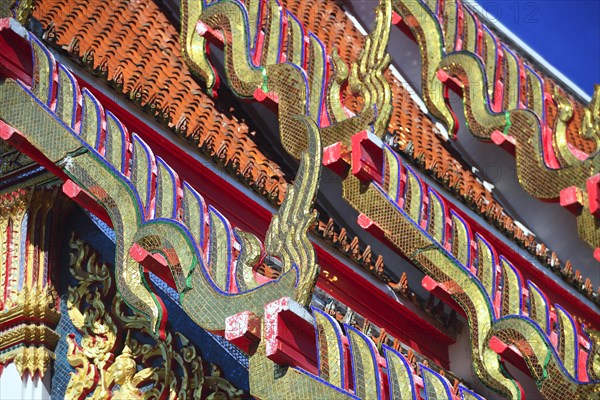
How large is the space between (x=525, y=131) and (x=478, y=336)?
183 cm

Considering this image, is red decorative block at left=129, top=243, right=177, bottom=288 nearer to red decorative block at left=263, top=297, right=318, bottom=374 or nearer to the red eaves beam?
the red eaves beam

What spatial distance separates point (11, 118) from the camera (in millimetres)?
7133

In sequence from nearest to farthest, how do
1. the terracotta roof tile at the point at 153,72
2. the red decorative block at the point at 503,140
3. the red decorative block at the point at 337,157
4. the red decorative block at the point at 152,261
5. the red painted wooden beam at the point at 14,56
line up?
the red decorative block at the point at 152,261, the red painted wooden beam at the point at 14,56, the terracotta roof tile at the point at 153,72, the red decorative block at the point at 337,157, the red decorative block at the point at 503,140

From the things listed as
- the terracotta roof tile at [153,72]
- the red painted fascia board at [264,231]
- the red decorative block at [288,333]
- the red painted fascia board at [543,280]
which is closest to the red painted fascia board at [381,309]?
the red painted fascia board at [264,231]

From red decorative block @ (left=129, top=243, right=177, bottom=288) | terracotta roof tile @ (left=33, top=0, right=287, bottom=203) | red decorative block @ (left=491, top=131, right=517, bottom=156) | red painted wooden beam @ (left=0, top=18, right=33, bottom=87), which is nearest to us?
red decorative block @ (left=129, top=243, right=177, bottom=288)

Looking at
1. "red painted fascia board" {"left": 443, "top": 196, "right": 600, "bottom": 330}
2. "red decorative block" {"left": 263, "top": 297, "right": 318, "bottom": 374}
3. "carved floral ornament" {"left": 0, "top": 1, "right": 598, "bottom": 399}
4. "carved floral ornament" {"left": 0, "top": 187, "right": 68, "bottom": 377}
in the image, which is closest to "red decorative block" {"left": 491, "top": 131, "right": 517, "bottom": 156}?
"red painted fascia board" {"left": 443, "top": 196, "right": 600, "bottom": 330}

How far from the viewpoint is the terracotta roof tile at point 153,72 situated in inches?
304

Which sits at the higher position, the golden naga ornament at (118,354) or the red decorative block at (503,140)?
the red decorative block at (503,140)

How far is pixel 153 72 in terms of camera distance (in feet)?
27.4

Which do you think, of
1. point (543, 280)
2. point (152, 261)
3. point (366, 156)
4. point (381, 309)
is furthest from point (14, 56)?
point (543, 280)

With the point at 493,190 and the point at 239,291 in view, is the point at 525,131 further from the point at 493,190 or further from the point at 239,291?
the point at 239,291

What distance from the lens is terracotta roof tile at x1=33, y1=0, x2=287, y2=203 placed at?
25.3 ft

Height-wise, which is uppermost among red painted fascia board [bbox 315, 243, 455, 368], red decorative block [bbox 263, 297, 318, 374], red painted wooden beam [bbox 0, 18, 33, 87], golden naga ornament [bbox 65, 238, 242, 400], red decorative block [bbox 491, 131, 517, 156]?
red decorative block [bbox 491, 131, 517, 156]

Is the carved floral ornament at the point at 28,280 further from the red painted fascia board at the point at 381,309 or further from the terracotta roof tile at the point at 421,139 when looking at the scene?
the terracotta roof tile at the point at 421,139
